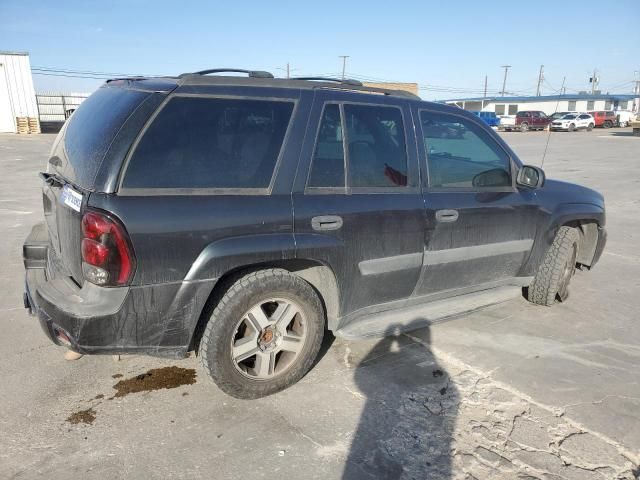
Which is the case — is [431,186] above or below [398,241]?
above

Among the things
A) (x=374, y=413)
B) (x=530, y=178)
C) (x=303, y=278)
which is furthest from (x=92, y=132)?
(x=530, y=178)

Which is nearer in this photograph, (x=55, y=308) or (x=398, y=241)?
(x=55, y=308)

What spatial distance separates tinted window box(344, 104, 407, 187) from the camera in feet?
10.4

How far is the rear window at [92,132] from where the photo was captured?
8.42 feet

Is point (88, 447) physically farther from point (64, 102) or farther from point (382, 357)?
point (64, 102)

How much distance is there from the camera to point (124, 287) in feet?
8.17

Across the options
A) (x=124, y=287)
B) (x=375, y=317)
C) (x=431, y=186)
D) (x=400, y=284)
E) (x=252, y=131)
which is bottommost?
(x=375, y=317)

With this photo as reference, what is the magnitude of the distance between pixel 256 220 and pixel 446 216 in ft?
4.82

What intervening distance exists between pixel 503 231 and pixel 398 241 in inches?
43.9

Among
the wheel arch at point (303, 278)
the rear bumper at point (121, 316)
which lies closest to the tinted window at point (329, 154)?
the wheel arch at point (303, 278)

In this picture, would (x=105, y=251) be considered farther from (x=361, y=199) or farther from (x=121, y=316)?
(x=361, y=199)

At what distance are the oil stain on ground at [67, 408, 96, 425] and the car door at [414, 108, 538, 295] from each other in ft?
7.43

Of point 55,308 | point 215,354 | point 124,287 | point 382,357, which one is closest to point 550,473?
point 382,357

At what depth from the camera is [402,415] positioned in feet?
9.46
